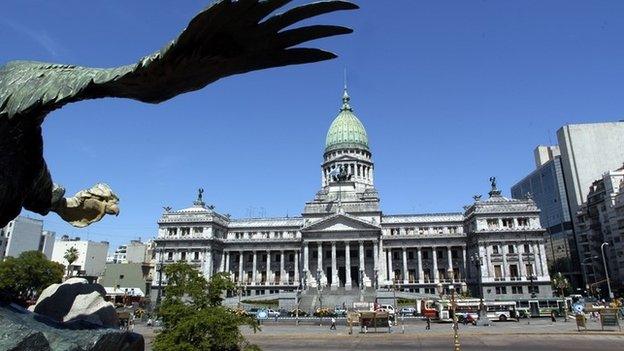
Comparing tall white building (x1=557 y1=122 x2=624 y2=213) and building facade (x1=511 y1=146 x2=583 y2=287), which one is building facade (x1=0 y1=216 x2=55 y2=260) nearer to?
building facade (x1=511 y1=146 x2=583 y2=287)

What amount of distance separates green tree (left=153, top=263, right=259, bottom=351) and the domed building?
192ft

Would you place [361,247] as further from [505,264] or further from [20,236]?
[20,236]

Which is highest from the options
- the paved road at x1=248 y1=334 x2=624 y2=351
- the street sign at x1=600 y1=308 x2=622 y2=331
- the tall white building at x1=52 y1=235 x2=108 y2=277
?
the tall white building at x1=52 y1=235 x2=108 y2=277

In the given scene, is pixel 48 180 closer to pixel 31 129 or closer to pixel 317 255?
pixel 31 129

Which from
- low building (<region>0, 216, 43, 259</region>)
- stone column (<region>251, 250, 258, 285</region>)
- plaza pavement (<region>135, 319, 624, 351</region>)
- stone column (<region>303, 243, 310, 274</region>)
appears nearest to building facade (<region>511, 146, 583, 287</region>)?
stone column (<region>303, 243, 310, 274</region>)

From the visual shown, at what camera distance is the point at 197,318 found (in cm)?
1532

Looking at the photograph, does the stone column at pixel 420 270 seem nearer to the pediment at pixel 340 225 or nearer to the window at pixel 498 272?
the pediment at pixel 340 225

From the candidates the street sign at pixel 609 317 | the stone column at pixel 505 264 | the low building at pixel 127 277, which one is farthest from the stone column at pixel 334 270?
the street sign at pixel 609 317

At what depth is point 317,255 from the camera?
8981cm

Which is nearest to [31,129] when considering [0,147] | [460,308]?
[0,147]

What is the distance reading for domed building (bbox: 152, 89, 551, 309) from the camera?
268 feet

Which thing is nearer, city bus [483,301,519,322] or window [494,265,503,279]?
city bus [483,301,519,322]

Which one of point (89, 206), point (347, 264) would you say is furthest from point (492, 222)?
point (89, 206)

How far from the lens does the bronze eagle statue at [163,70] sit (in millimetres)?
4883
